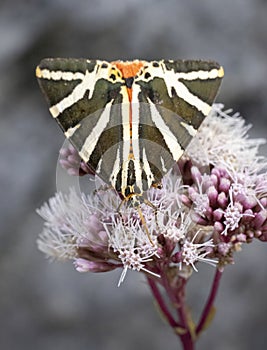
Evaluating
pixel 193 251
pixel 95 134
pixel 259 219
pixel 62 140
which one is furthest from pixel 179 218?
pixel 62 140

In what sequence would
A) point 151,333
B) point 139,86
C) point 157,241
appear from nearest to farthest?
point 139,86 < point 157,241 < point 151,333

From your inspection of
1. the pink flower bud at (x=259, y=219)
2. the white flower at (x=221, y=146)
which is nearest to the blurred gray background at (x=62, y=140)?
the white flower at (x=221, y=146)

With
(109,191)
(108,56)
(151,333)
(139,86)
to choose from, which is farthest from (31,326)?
(139,86)

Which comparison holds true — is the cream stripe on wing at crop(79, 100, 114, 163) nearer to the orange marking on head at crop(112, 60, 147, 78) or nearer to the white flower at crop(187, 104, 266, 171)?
the orange marking on head at crop(112, 60, 147, 78)

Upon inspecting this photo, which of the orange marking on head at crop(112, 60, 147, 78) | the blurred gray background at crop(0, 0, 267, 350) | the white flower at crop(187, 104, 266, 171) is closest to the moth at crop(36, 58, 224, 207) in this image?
the orange marking on head at crop(112, 60, 147, 78)

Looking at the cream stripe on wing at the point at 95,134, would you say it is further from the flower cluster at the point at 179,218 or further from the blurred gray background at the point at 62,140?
the blurred gray background at the point at 62,140

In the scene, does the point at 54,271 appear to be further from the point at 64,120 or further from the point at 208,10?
the point at 64,120

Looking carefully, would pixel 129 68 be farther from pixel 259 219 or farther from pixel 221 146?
pixel 259 219
